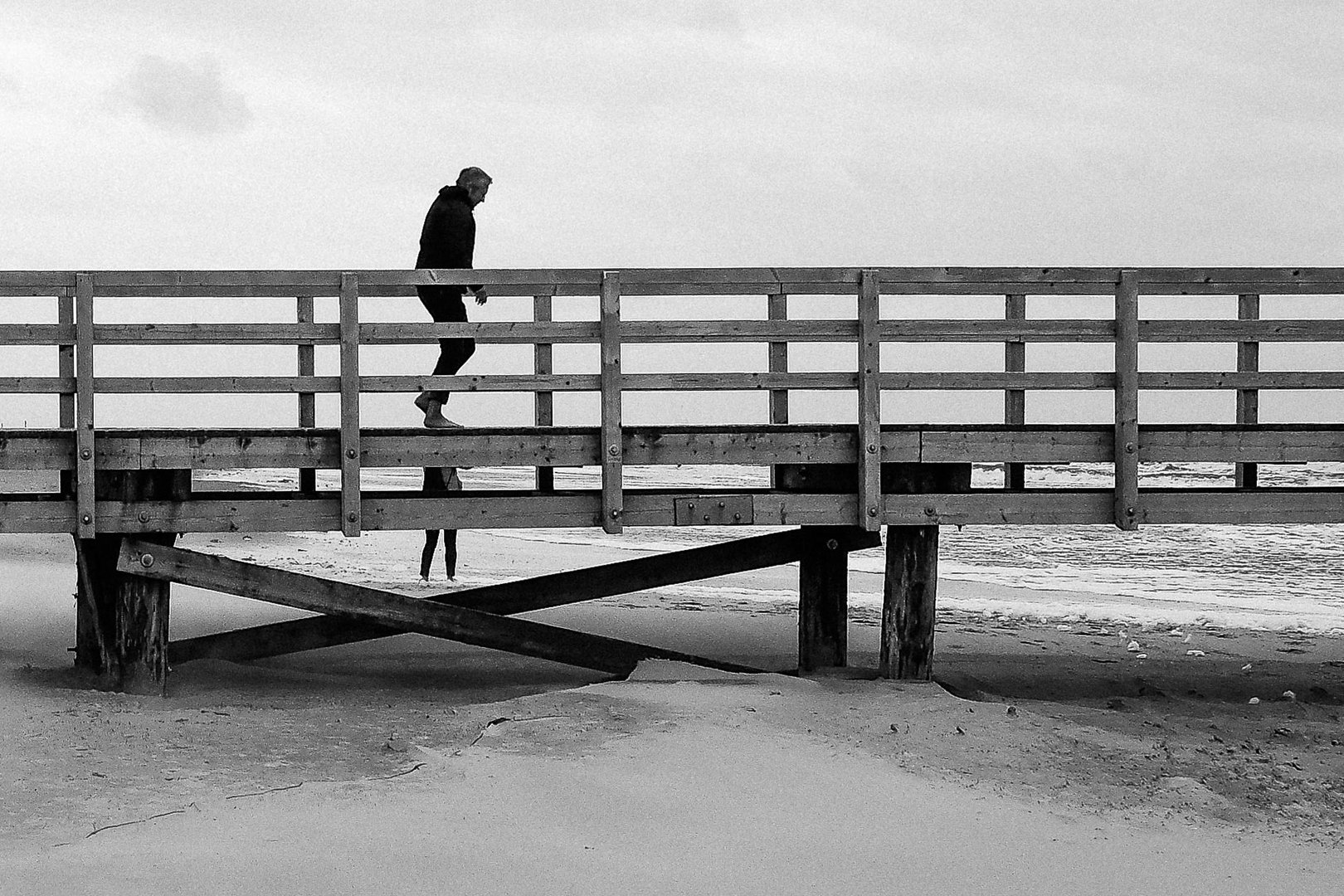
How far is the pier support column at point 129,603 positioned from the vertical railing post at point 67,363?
0.40 m

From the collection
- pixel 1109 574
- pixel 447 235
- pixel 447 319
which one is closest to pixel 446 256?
pixel 447 235

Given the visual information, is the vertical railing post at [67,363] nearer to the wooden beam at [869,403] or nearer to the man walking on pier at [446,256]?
the man walking on pier at [446,256]

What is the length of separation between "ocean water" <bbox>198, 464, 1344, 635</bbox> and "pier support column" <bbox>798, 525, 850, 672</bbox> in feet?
14.6

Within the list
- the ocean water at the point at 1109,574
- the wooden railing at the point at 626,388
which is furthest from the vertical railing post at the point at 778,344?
the ocean water at the point at 1109,574

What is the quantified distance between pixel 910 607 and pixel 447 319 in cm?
403

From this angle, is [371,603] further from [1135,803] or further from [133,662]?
[1135,803]

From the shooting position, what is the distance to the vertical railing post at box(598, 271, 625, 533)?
8.85m

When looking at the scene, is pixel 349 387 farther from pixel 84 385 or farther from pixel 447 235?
pixel 447 235

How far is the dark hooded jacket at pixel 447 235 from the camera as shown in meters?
10.2

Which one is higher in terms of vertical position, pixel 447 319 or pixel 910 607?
pixel 447 319

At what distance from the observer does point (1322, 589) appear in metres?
17.1

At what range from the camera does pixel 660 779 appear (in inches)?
265

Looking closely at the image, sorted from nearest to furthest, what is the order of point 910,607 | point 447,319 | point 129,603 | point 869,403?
point 869,403, point 129,603, point 910,607, point 447,319

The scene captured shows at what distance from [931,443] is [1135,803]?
9.99 feet
